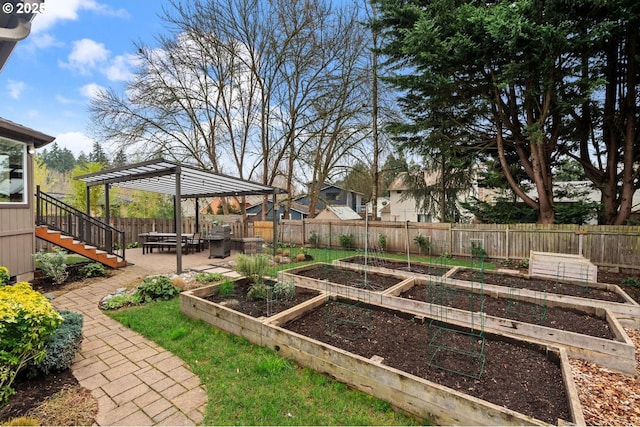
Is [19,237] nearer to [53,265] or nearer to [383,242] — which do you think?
[53,265]

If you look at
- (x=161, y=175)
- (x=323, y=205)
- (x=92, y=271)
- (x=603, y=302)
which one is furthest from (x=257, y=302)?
(x=323, y=205)

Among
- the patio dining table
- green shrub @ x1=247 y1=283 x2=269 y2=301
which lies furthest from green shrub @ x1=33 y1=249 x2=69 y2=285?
green shrub @ x1=247 y1=283 x2=269 y2=301

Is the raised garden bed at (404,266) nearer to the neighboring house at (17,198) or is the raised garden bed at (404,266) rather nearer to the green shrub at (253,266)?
the green shrub at (253,266)

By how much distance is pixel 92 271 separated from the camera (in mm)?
6535

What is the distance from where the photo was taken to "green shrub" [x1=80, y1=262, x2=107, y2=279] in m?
6.47

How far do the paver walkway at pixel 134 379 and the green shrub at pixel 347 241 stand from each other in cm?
816

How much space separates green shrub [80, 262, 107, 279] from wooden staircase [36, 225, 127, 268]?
0.40 m

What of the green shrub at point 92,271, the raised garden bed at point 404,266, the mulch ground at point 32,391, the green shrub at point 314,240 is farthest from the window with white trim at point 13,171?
the green shrub at point 314,240

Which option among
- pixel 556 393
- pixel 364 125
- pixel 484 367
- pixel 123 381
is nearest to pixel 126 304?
pixel 123 381

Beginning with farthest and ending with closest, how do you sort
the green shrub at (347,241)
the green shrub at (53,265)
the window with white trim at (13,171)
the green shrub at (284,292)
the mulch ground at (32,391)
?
the green shrub at (347,241) < the green shrub at (53,265) < the window with white trim at (13,171) < the green shrub at (284,292) < the mulch ground at (32,391)

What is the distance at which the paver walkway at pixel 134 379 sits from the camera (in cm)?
219

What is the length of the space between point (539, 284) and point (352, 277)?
3.55 meters

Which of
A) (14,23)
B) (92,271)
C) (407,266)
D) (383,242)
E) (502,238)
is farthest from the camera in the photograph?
(383,242)

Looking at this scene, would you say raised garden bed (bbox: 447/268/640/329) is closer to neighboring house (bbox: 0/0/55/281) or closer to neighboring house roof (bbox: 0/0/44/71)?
neighboring house roof (bbox: 0/0/44/71)
